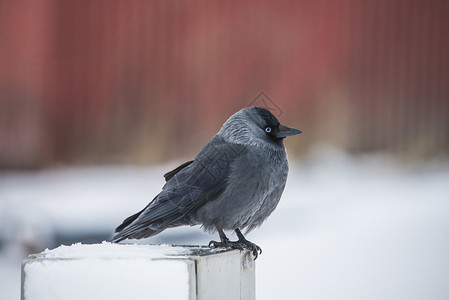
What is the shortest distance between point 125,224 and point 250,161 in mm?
666

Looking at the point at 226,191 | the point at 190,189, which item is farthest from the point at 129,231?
the point at 226,191

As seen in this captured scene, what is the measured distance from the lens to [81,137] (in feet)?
16.8

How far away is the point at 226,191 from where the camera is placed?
298 centimetres

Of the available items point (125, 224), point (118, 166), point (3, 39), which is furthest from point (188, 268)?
point (3, 39)

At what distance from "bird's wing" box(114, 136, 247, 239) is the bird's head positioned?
0.06 m

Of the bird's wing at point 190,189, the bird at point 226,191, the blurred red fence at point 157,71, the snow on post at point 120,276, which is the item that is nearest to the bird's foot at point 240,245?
the bird at point 226,191

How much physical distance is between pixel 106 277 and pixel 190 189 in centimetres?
116

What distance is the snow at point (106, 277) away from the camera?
1812mm

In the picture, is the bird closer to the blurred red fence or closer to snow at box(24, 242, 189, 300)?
snow at box(24, 242, 189, 300)

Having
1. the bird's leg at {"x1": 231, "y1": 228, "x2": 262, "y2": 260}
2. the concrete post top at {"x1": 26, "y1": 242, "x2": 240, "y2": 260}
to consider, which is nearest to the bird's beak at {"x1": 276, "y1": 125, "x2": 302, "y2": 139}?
the bird's leg at {"x1": 231, "y1": 228, "x2": 262, "y2": 260}

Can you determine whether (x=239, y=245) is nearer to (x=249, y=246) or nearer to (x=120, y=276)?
(x=249, y=246)

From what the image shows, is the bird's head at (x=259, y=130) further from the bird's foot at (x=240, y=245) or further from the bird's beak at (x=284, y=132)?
the bird's foot at (x=240, y=245)

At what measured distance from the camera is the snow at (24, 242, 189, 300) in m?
1.81

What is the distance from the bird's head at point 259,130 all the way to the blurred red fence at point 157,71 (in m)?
1.81
